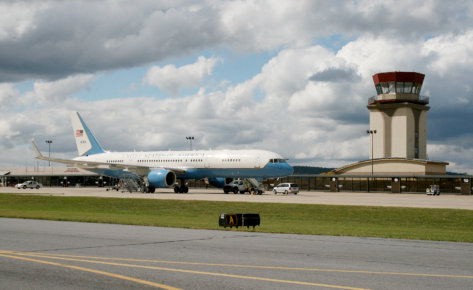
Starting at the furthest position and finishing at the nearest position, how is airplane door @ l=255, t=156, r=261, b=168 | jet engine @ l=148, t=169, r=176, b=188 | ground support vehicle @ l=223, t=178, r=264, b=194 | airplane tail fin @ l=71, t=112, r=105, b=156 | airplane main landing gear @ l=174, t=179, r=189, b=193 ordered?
airplane tail fin @ l=71, t=112, r=105, b=156, airplane main landing gear @ l=174, t=179, r=189, b=193, ground support vehicle @ l=223, t=178, r=264, b=194, jet engine @ l=148, t=169, r=176, b=188, airplane door @ l=255, t=156, r=261, b=168

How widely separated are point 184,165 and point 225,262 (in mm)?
58664

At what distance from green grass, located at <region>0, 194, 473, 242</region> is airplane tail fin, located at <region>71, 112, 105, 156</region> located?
3290cm

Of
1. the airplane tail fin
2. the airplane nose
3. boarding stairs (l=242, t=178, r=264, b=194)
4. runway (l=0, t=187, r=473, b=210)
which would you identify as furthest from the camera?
the airplane tail fin

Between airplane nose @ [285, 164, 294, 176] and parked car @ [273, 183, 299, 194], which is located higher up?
airplane nose @ [285, 164, 294, 176]

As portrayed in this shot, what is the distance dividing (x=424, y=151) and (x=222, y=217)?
97333mm

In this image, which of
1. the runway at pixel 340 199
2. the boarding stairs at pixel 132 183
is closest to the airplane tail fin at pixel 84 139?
the boarding stairs at pixel 132 183

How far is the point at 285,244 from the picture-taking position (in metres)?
16.9

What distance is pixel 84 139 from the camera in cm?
8494

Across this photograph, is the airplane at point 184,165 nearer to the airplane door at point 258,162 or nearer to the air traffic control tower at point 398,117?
the airplane door at point 258,162

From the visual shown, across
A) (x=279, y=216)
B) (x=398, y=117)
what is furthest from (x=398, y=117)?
(x=279, y=216)

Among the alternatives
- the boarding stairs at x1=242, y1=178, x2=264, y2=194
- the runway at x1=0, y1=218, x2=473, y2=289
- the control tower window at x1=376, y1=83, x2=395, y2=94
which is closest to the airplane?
the boarding stairs at x1=242, y1=178, x2=264, y2=194

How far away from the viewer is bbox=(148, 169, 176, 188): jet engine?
6706cm

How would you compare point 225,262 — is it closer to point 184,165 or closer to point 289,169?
point 289,169

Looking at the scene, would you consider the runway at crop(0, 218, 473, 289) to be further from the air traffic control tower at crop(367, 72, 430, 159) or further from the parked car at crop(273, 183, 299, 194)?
the air traffic control tower at crop(367, 72, 430, 159)
